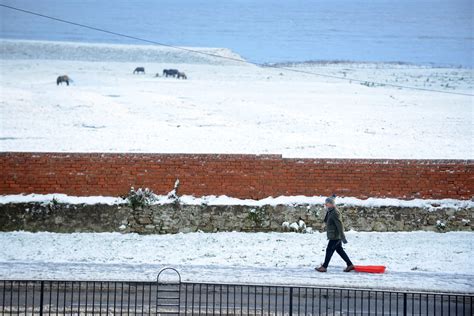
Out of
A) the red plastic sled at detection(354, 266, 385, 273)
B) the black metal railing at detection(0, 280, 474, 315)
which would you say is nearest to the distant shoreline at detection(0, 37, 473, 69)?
the red plastic sled at detection(354, 266, 385, 273)

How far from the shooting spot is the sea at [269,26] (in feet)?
178

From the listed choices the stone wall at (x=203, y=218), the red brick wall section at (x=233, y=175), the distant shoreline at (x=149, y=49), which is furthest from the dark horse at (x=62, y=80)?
the stone wall at (x=203, y=218)

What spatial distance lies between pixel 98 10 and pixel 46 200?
40.8 meters

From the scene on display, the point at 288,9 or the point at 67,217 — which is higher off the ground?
the point at 288,9

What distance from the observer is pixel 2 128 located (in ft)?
108

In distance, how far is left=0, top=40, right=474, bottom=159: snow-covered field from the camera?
98.6ft

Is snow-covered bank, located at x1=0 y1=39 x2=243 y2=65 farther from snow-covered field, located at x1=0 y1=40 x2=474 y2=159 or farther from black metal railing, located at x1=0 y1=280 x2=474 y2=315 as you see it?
black metal railing, located at x1=0 y1=280 x2=474 y2=315

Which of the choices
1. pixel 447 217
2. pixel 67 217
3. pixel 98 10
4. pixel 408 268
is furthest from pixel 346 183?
pixel 98 10

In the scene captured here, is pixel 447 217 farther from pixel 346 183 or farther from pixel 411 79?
pixel 411 79

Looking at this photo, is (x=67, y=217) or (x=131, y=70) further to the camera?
(x=131, y=70)

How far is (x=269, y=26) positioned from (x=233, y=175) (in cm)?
4197

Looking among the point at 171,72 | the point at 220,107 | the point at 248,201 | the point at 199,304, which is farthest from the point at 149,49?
the point at 199,304

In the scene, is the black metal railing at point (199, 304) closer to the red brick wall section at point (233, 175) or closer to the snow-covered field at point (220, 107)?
→ the red brick wall section at point (233, 175)

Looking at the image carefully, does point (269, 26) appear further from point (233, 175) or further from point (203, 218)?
point (203, 218)
